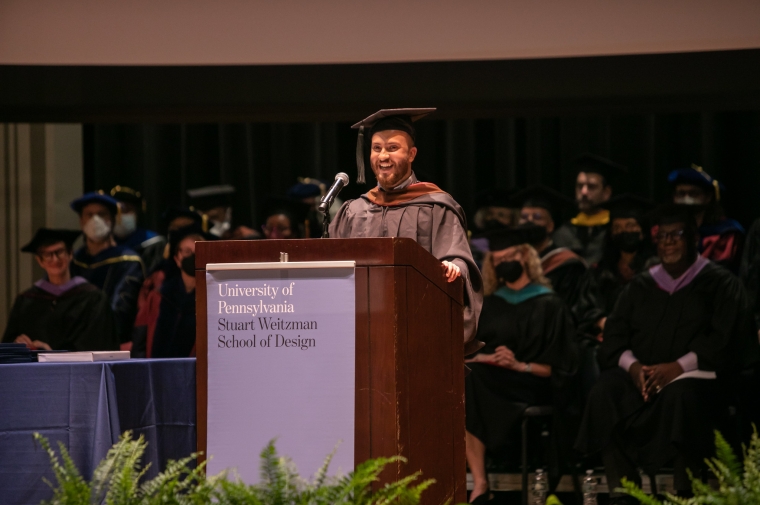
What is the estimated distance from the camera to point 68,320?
6.73 m

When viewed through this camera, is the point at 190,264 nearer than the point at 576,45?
No

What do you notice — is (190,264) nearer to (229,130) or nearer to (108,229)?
(108,229)

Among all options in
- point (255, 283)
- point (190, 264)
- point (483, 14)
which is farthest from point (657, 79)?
point (255, 283)

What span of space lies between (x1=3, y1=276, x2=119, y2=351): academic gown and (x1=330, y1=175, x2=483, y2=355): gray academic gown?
3.56 m

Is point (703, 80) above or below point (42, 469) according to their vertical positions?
above

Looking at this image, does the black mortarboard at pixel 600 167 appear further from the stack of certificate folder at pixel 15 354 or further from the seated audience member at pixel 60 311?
the stack of certificate folder at pixel 15 354

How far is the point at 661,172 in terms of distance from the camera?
9320mm

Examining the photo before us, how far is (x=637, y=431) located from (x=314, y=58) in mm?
2897

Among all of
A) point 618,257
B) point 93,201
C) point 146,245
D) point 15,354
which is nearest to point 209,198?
point 146,245

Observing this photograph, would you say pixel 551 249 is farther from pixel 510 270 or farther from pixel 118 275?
pixel 118 275

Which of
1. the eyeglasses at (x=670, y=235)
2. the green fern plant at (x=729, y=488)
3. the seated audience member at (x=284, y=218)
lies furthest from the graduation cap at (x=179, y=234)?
the green fern plant at (x=729, y=488)

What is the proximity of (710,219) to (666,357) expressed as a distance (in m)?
1.26

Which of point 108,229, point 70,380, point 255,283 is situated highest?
point 108,229

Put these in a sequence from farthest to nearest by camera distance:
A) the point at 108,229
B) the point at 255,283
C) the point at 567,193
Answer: the point at 567,193, the point at 108,229, the point at 255,283
